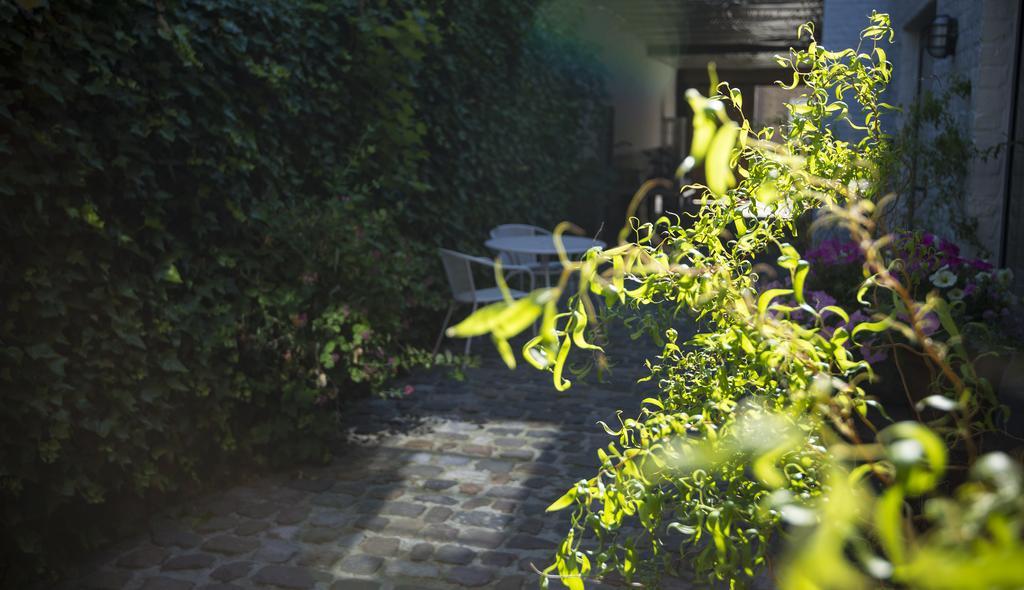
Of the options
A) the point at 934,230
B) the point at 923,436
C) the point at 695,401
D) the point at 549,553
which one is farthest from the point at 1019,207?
the point at 923,436

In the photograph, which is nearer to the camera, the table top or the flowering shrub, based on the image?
the flowering shrub

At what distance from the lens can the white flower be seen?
353 cm

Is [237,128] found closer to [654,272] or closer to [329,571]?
[329,571]

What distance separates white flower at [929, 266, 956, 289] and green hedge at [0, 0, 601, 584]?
249cm

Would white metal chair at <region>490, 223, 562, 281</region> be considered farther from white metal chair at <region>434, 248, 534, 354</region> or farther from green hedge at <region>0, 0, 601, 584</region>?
green hedge at <region>0, 0, 601, 584</region>

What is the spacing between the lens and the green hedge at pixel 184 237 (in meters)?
3.03

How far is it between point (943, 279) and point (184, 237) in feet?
10.1

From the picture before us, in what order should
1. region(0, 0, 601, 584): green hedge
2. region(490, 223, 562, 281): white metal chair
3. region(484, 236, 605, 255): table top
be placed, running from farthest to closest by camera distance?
region(490, 223, 562, 281): white metal chair
region(484, 236, 605, 255): table top
region(0, 0, 601, 584): green hedge

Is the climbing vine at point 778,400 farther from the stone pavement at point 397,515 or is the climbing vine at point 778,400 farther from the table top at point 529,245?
the table top at point 529,245

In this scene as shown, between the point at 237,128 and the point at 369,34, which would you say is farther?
the point at 369,34

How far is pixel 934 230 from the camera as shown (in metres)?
5.74

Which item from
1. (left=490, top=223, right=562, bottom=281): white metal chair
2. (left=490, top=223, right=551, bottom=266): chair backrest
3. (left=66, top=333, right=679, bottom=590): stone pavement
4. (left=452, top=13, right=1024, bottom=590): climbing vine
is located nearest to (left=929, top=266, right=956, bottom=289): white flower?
(left=452, top=13, right=1024, bottom=590): climbing vine

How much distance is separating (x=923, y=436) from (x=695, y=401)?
116 cm

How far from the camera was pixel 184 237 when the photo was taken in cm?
378
